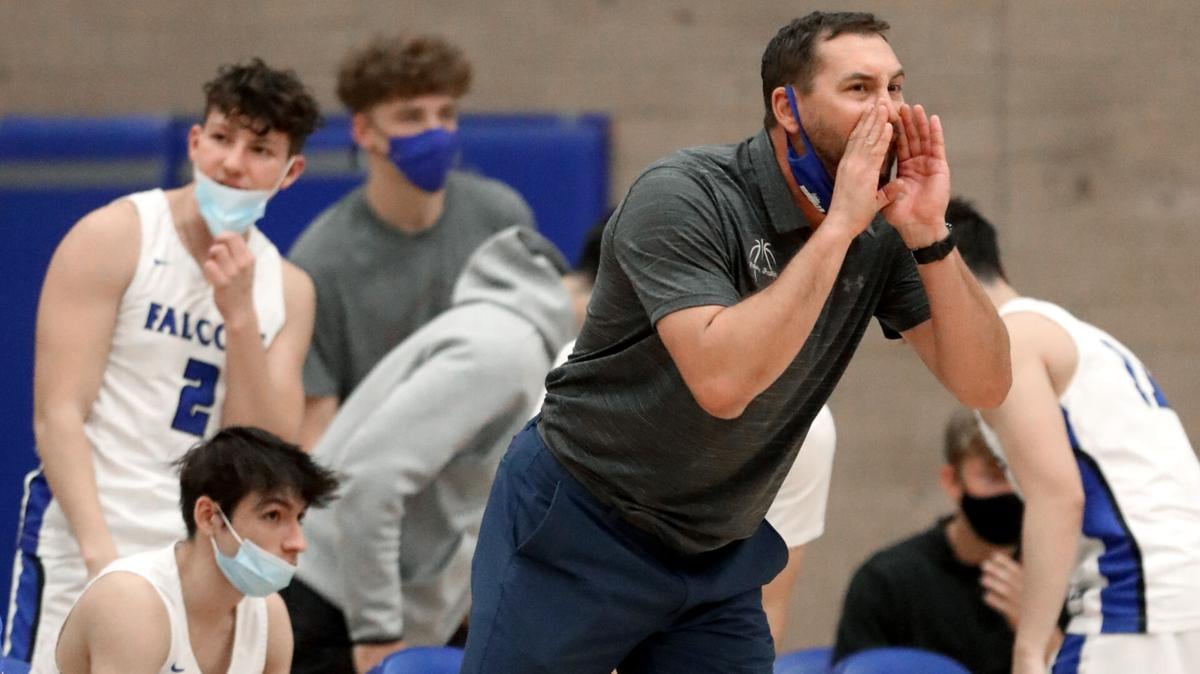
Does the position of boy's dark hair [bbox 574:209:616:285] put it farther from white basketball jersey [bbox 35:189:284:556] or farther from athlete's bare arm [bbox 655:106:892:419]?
athlete's bare arm [bbox 655:106:892:419]

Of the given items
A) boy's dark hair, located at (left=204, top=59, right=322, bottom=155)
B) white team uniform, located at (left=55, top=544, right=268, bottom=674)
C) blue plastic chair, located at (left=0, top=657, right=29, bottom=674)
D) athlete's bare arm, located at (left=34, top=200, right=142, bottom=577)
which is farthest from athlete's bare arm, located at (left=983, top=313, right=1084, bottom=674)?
blue plastic chair, located at (left=0, top=657, right=29, bottom=674)

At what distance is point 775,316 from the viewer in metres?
2.03

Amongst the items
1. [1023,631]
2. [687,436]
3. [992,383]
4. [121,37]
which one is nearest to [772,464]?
[687,436]

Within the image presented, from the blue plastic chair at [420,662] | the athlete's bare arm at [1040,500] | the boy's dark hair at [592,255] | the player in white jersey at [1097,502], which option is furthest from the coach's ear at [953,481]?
the blue plastic chair at [420,662]

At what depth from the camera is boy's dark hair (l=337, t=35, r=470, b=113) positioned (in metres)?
4.27

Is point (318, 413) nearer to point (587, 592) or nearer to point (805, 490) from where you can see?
point (805, 490)

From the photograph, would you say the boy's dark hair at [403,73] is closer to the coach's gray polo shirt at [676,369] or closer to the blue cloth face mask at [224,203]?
the blue cloth face mask at [224,203]

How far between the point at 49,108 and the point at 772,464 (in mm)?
3825

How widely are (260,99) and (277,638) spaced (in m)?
1.07

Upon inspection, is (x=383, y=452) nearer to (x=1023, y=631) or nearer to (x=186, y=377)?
(x=186, y=377)

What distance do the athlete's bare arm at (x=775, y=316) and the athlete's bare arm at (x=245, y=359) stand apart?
1398mm

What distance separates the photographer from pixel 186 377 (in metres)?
3.30

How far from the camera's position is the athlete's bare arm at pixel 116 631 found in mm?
2865

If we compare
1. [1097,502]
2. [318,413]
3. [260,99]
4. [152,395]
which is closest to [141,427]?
[152,395]
